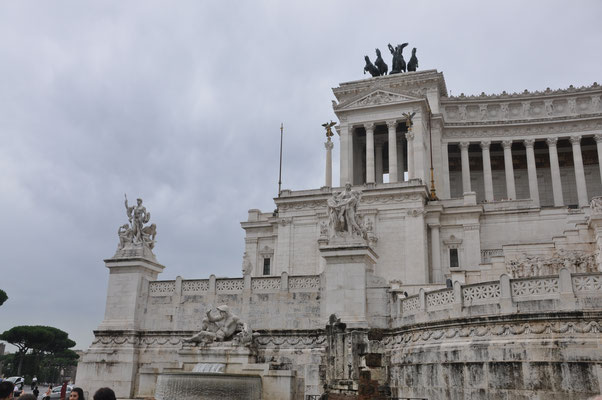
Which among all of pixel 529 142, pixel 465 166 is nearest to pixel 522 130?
pixel 529 142

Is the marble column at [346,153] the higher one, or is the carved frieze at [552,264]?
the marble column at [346,153]

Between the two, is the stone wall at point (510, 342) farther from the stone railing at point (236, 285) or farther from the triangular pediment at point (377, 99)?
the triangular pediment at point (377, 99)

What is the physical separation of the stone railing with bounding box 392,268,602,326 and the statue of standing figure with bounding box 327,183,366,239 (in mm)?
4106

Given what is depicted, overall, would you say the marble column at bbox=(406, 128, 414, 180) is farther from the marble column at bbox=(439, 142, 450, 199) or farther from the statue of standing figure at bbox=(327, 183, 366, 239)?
the statue of standing figure at bbox=(327, 183, 366, 239)

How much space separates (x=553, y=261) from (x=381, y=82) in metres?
34.3

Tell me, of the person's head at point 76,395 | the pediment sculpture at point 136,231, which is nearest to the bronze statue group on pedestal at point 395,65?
the pediment sculpture at point 136,231

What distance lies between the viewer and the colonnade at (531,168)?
191 ft

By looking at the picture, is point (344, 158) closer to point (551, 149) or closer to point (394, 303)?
point (551, 149)

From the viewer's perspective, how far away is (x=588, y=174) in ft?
207

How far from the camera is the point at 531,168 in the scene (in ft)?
198

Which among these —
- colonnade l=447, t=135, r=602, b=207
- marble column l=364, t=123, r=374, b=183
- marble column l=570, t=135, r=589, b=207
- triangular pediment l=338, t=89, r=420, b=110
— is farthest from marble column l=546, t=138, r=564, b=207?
marble column l=364, t=123, r=374, b=183

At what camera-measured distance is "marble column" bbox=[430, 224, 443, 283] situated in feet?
143

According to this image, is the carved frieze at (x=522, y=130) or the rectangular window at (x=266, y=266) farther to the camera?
the carved frieze at (x=522, y=130)

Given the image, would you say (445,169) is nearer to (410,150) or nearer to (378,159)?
(378,159)
